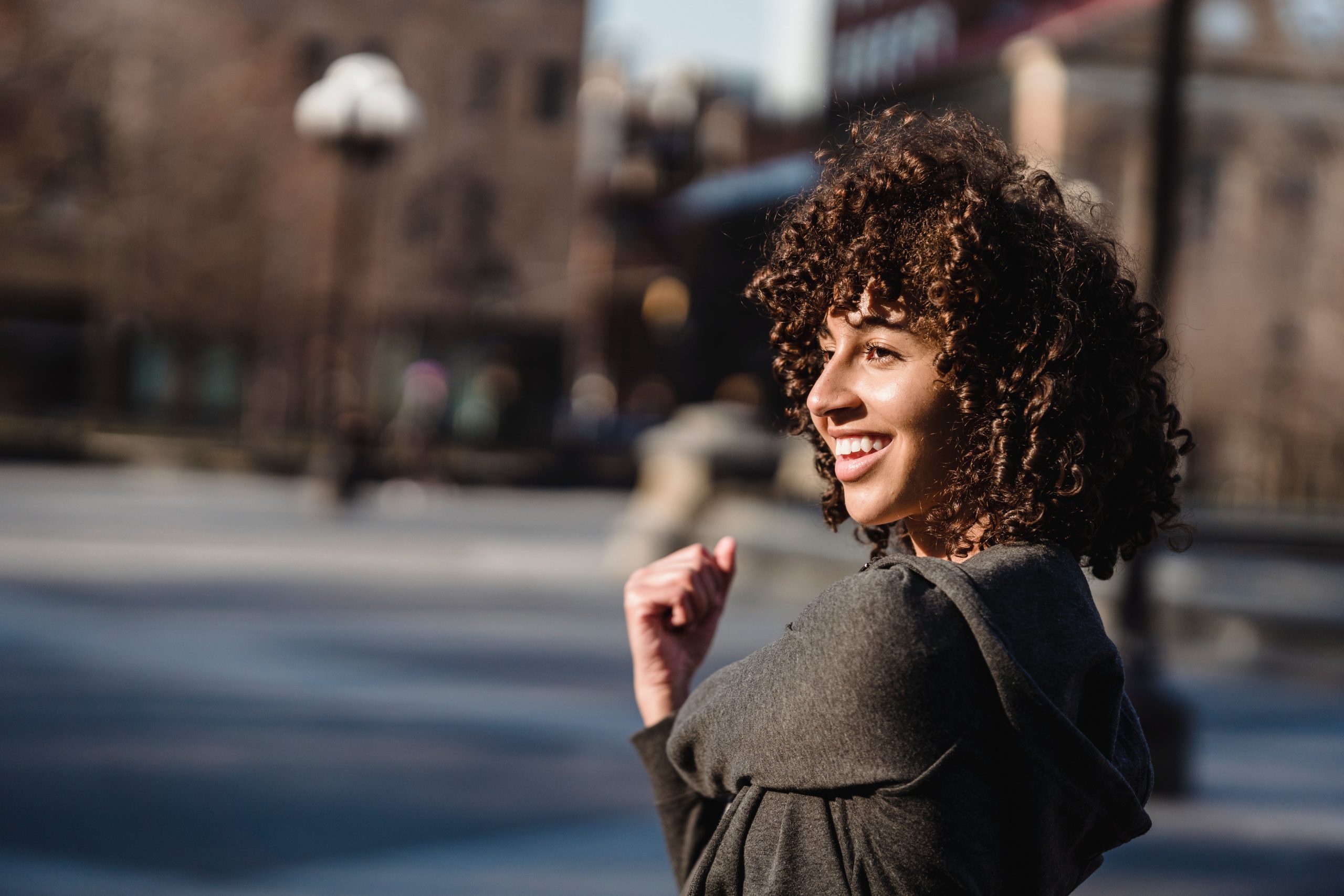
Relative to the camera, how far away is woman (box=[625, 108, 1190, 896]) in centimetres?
150

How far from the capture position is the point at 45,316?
42781mm

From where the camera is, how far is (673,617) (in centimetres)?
214

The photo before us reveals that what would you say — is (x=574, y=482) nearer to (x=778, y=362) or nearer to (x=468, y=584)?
(x=468, y=584)

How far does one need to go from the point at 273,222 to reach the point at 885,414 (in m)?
34.7

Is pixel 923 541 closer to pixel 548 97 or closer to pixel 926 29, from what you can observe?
pixel 548 97

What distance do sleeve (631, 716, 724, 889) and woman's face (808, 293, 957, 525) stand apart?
51 cm

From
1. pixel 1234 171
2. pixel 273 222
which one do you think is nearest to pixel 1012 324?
pixel 273 222

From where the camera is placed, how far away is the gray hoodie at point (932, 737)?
1486 mm

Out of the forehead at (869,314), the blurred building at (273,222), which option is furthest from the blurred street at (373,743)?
the blurred building at (273,222)

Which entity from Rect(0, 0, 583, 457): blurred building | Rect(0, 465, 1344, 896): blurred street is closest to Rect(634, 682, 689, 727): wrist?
Rect(0, 465, 1344, 896): blurred street

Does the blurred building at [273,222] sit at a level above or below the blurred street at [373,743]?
above

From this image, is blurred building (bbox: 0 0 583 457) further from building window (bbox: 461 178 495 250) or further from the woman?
the woman

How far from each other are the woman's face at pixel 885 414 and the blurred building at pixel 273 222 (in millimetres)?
26667

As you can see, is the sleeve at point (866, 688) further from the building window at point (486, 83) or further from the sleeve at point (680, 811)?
the building window at point (486, 83)
